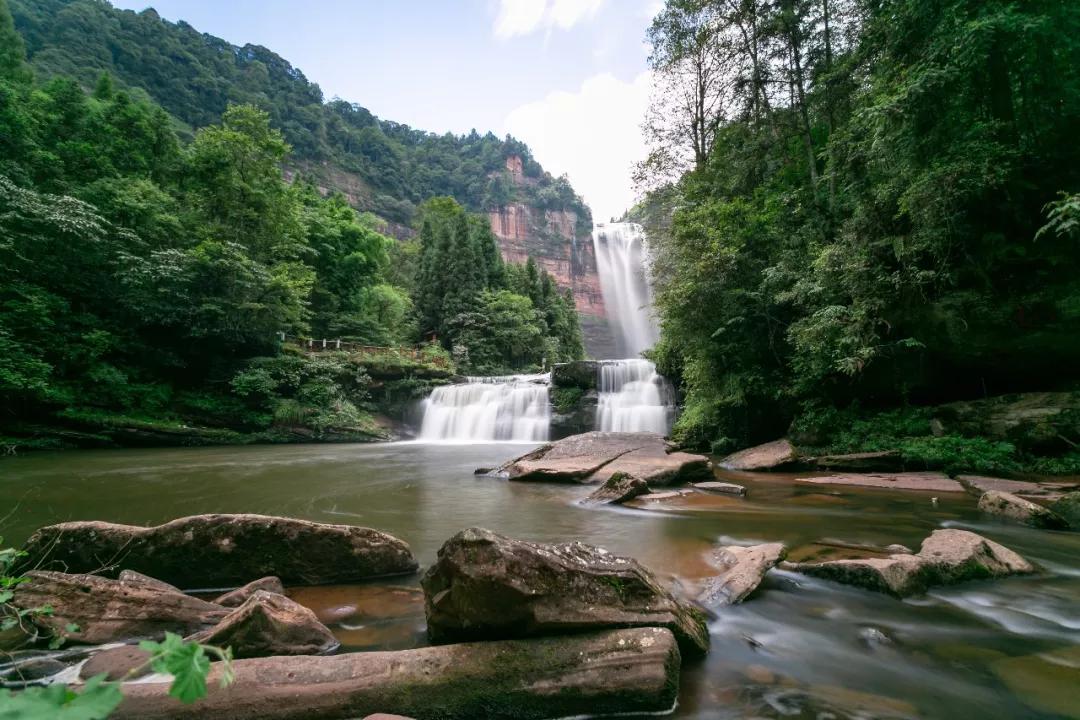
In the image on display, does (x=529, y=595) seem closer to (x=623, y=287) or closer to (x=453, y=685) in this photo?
(x=453, y=685)

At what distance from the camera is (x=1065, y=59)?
A: 816cm

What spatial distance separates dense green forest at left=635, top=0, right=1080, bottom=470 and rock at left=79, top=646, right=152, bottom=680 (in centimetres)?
886

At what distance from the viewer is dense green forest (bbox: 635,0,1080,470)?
8.05m

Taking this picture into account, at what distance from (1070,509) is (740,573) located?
14.9 ft

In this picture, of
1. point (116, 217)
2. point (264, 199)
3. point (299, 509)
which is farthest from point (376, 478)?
point (264, 199)

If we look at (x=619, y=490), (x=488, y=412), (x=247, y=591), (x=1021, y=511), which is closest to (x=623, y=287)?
(x=488, y=412)

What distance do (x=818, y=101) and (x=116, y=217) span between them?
23.3 m

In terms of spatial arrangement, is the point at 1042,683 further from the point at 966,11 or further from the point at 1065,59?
the point at 1065,59

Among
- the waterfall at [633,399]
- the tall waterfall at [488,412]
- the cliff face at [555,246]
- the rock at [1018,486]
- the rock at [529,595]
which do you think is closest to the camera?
the rock at [529,595]

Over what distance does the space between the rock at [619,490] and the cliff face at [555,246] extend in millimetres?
77030

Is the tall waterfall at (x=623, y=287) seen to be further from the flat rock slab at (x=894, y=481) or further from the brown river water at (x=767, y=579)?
the brown river water at (x=767, y=579)

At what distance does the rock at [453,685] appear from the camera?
83.2 inches

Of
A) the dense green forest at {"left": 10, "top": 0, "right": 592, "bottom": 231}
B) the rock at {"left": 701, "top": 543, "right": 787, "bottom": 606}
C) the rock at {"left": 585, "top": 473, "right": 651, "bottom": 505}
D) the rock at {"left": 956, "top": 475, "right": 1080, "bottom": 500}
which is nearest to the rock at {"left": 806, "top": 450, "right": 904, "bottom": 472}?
the rock at {"left": 956, "top": 475, "right": 1080, "bottom": 500}

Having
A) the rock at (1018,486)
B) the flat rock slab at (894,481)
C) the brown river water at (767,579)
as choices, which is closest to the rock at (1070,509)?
the brown river water at (767,579)
